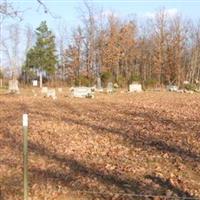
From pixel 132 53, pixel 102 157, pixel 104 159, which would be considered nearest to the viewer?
pixel 104 159

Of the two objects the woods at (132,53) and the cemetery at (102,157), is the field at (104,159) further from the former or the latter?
the woods at (132,53)

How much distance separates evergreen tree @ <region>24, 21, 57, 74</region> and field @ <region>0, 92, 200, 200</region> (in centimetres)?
6820

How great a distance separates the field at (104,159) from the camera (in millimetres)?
8128

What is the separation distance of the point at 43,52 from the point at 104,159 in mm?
75539

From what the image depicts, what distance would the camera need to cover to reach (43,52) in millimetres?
84938

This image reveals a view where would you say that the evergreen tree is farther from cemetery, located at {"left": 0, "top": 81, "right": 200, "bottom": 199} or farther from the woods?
cemetery, located at {"left": 0, "top": 81, "right": 200, "bottom": 199}

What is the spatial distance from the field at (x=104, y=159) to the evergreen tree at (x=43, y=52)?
68.2 m

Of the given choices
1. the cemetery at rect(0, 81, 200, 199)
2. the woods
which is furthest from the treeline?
the cemetery at rect(0, 81, 200, 199)

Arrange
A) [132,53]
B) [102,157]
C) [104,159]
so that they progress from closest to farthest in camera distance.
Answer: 1. [104,159]
2. [102,157]
3. [132,53]

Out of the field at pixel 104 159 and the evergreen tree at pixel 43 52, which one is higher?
the evergreen tree at pixel 43 52

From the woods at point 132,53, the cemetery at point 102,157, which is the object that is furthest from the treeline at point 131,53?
the cemetery at point 102,157

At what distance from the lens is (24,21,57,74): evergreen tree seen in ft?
278

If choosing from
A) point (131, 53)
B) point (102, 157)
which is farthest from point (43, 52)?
point (102, 157)

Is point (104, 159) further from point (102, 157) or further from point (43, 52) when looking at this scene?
point (43, 52)
